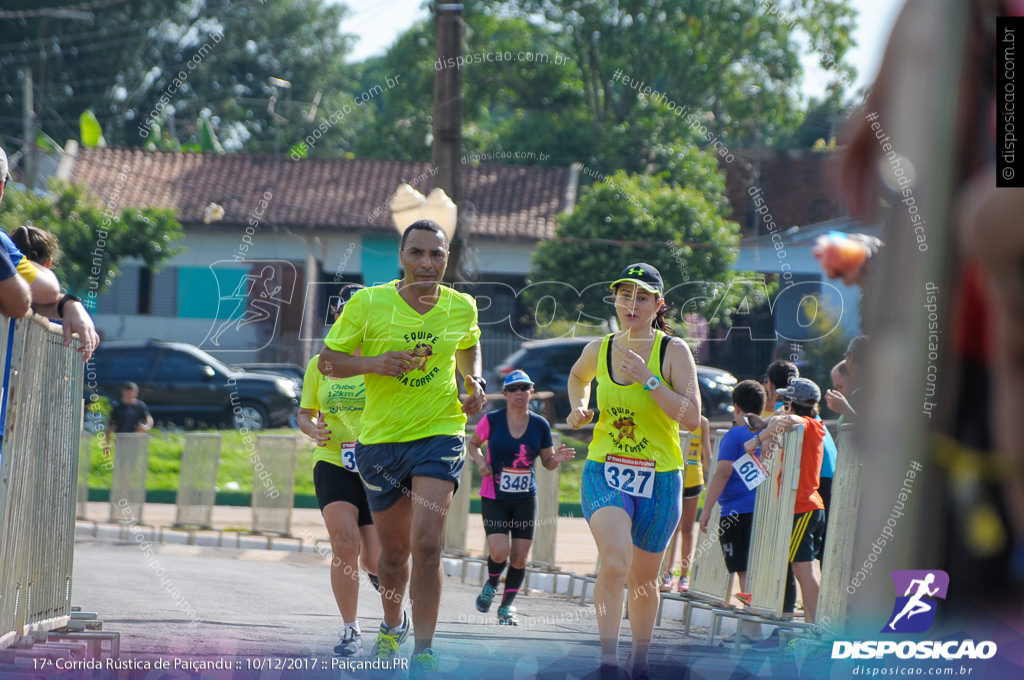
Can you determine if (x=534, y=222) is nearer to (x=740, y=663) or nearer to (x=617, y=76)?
(x=617, y=76)

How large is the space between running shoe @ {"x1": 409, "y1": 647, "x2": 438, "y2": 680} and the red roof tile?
69.9 ft

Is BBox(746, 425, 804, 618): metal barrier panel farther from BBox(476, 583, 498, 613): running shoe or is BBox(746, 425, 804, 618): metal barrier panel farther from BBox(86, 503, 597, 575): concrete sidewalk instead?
BBox(86, 503, 597, 575): concrete sidewalk

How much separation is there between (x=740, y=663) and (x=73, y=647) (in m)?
3.37

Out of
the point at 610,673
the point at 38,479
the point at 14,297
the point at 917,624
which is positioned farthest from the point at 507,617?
the point at 917,624

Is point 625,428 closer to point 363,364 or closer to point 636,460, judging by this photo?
point 636,460

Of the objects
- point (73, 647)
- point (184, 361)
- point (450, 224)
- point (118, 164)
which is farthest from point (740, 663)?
point (118, 164)

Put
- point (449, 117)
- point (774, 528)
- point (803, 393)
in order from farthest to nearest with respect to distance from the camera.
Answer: point (449, 117), point (774, 528), point (803, 393)

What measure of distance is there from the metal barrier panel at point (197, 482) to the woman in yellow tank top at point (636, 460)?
351 inches

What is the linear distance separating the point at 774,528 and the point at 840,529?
1931mm

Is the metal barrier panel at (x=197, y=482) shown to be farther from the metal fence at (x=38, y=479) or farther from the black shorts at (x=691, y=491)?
the metal fence at (x=38, y=479)

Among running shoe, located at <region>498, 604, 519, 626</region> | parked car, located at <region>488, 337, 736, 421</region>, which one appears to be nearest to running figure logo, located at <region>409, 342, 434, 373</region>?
running shoe, located at <region>498, 604, 519, 626</region>

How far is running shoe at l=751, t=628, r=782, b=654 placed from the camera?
23.7ft

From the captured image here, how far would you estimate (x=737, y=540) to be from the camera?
815 cm

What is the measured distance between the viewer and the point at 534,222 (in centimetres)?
2828
